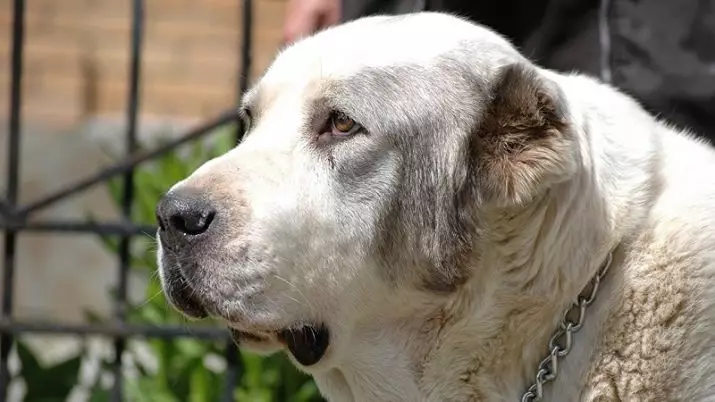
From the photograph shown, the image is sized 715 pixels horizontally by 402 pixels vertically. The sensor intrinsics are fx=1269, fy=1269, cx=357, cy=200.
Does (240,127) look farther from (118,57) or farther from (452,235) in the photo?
(118,57)

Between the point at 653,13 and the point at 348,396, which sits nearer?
the point at 348,396

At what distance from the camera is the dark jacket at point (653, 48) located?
12.8 ft

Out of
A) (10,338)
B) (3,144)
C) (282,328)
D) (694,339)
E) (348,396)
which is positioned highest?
(694,339)

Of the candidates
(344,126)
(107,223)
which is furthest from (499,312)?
(107,223)

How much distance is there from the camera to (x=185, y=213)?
9.06 ft

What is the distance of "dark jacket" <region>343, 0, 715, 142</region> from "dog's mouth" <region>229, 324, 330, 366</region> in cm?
147

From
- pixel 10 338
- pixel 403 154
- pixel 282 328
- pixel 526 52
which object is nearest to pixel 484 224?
pixel 403 154

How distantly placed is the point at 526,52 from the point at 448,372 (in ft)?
4.95

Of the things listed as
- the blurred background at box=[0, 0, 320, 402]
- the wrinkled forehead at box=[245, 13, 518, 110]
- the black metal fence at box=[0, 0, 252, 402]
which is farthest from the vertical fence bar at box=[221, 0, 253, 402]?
the blurred background at box=[0, 0, 320, 402]

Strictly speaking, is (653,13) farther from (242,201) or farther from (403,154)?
(242,201)

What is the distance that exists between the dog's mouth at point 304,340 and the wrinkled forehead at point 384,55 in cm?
54

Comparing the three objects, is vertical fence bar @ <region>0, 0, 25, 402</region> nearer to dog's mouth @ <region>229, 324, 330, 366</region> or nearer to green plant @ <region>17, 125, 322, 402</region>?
green plant @ <region>17, 125, 322, 402</region>

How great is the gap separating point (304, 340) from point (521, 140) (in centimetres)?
67

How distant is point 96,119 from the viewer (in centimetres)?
758
